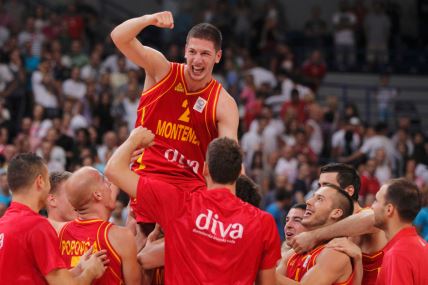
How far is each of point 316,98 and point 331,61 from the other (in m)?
2.41

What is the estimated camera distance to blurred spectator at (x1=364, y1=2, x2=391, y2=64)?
2470 cm

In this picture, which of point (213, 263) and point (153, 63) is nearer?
point (213, 263)

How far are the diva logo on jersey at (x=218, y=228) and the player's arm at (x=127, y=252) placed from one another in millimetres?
723

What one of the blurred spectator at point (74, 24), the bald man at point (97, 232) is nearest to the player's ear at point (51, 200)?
the bald man at point (97, 232)

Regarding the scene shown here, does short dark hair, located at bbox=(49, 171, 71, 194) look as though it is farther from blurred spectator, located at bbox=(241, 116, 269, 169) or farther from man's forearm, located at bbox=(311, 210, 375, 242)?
blurred spectator, located at bbox=(241, 116, 269, 169)

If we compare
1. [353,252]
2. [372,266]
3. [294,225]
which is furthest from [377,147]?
[353,252]

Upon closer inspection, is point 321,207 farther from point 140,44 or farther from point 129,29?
point 129,29

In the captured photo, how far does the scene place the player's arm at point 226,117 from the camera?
806 cm

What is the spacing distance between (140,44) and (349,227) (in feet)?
7.31

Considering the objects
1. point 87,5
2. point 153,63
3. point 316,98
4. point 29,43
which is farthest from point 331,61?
point 153,63

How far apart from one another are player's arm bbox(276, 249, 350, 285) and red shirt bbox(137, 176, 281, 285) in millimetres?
577

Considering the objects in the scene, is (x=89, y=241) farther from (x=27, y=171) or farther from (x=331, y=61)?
(x=331, y=61)

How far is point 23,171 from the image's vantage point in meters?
7.24

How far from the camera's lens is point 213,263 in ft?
22.2
